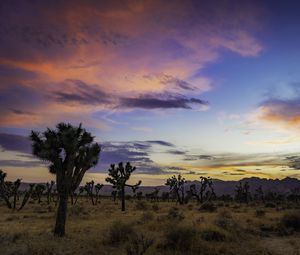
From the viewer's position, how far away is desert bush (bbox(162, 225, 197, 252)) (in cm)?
1507

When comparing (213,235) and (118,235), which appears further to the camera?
(213,235)

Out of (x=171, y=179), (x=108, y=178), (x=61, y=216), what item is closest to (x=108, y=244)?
(x=61, y=216)

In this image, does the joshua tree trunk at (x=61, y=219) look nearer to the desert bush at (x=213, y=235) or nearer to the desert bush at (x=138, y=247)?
the desert bush at (x=138, y=247)

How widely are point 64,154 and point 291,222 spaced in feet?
47.5

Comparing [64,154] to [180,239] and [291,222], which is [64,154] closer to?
[180,239]

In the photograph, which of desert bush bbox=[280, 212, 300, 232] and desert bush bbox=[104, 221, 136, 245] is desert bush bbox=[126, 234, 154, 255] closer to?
desert bush bbox=[104, 221, 136, 245]

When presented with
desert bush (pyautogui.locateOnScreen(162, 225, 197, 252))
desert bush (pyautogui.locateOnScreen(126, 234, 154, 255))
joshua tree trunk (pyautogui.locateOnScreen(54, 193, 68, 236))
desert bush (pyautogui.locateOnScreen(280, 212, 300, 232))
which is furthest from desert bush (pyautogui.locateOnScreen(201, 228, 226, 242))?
joshua tree trunk (pyautogui.locateOnScreen(54, 193, 68, 236))

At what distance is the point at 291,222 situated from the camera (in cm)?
2303

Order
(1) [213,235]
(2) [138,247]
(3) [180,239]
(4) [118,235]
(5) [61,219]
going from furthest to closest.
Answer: (5) [61,219] → (1) [213,235] → (4) [118,235] → (3) [180,239] → (2) [138,247]

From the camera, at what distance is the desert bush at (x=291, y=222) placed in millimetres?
22594

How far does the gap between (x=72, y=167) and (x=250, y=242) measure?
972 cm

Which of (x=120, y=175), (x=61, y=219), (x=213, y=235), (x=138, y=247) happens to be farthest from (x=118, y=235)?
(x=120, y=175)

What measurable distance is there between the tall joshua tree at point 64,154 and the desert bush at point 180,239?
639 centimetres

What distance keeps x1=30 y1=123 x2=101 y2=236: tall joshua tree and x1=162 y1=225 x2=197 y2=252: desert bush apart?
6.39m
